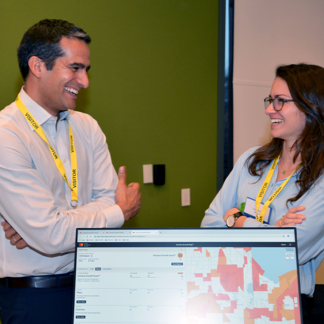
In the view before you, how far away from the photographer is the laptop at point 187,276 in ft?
3.28

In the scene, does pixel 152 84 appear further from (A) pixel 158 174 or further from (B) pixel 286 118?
(B) pixel 286 118

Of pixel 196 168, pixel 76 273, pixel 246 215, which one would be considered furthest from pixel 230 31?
pixel 76 273

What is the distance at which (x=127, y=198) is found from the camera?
1814 millimetres

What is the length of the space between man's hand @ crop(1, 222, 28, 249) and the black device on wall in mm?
1548

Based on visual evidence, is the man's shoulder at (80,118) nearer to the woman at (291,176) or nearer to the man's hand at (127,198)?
the man's hand at (127,198)

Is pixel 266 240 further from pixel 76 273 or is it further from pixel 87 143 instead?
pixel 87 143

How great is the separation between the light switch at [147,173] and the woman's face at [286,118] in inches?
52.6

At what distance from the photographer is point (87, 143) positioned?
1.93 meters

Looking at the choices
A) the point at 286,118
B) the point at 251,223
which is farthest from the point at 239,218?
the point at 286,118

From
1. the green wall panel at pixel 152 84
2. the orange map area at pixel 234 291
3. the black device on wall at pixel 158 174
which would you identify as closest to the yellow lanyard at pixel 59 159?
the green wall panel at pixel 152 84

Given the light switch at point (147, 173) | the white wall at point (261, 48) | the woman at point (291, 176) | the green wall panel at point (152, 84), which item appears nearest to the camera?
the woman at point (291, 176)

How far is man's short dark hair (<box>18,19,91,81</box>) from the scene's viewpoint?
171cm

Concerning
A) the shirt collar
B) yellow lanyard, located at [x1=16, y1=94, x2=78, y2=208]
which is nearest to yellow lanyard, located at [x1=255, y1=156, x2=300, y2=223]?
yellow lanyard, located at [x1=16, y1=94, x2=78, y2=208]

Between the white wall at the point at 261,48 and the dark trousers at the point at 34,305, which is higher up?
the white wall at the point at 261,48
